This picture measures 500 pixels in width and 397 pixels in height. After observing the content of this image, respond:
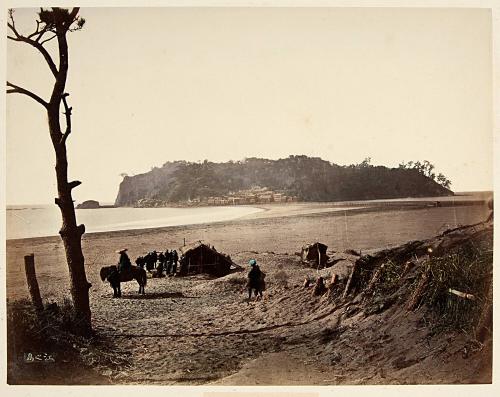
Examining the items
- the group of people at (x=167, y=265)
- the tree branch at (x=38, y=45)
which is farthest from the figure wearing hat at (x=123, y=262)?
the tree branch at (x=38, y=45)

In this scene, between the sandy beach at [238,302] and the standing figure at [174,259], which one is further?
the standing figure at [174,259]

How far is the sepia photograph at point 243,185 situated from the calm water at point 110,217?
0.01 meters

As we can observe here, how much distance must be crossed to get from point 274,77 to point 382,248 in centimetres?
111

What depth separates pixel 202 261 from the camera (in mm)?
3418

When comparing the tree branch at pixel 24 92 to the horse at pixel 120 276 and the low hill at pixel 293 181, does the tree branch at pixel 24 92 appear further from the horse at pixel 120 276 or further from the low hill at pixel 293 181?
the horse at pixel 120 276

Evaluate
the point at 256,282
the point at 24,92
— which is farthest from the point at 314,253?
the point at 24,92

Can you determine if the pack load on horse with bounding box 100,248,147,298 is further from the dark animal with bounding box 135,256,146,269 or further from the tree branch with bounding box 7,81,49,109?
the tree branch with bounding box 7,81,49,109

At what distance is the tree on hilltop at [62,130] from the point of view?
3.37m

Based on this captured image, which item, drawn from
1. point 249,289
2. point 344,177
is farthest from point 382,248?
point 249,289

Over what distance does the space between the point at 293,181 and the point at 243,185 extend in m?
0.27

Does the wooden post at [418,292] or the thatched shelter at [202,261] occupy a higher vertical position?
the thatched shelter at [202,261]

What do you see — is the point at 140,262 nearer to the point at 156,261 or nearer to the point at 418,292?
the point at 156,261

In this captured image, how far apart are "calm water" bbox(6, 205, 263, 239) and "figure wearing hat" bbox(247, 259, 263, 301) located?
283mm

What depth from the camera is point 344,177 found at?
11.2 ft
